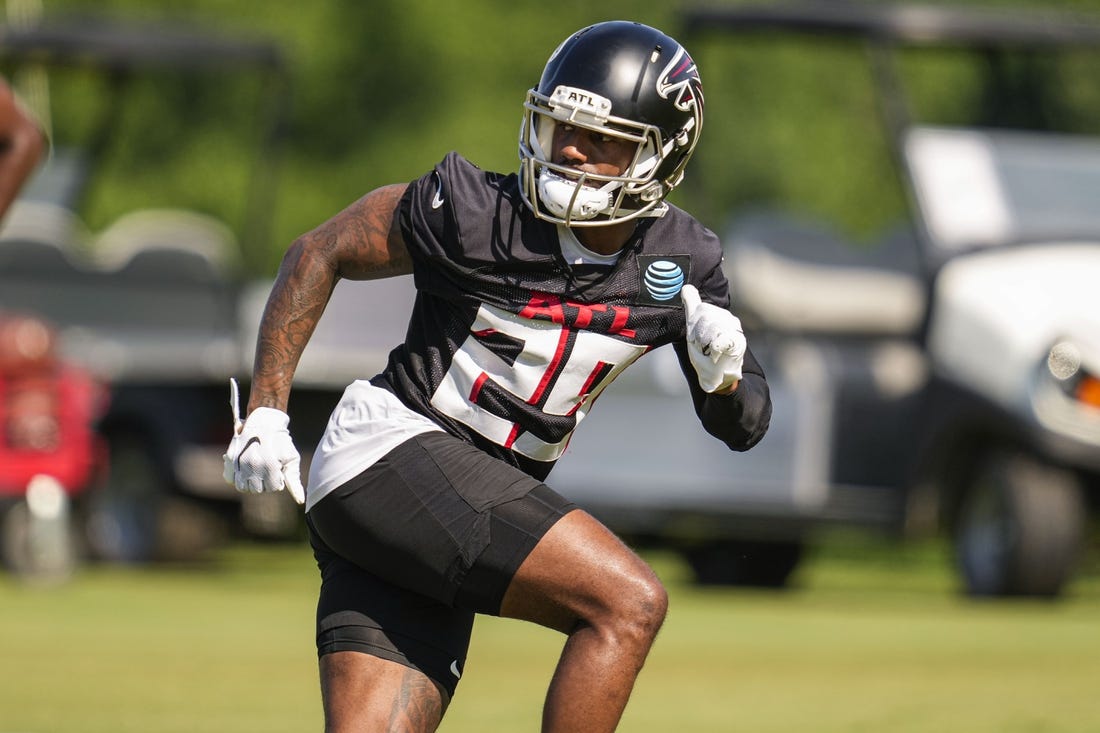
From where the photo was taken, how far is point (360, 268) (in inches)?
187

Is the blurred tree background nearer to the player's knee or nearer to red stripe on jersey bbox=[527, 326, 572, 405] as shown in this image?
red stripe on jersey bbox=[527, 326, 572, 405]

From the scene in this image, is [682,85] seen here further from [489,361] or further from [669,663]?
[669,663]

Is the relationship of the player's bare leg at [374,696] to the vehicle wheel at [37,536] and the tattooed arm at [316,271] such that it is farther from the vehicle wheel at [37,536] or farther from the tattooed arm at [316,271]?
the vehicle wheel at [37,536]

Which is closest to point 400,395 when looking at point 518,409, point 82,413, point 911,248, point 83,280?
point 518,409

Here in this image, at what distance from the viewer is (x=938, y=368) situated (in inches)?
495

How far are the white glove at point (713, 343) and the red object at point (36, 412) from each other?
9.95 meters

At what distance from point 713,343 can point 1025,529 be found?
24.2 ft

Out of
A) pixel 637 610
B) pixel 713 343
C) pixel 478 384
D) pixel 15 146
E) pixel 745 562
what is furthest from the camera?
pixel 745 562

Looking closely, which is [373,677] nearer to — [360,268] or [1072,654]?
[360,268]

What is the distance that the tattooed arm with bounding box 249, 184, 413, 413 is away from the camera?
4703mm

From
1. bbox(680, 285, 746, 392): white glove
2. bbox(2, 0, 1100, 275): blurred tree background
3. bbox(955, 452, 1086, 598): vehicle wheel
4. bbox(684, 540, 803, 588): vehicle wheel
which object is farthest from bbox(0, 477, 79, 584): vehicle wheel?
bbox(2, 0, 1100, 275): blurred tree background

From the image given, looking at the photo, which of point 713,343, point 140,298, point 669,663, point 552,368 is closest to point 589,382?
point 552,368

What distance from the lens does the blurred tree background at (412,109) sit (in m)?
28.0

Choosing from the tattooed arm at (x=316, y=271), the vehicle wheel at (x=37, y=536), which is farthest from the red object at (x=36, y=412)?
the tattooed arm at (x=316, y=271)
